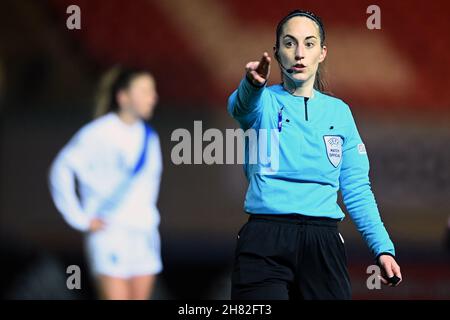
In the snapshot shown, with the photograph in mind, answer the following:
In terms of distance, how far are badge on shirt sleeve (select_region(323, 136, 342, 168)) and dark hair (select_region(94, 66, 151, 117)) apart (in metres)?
2.73

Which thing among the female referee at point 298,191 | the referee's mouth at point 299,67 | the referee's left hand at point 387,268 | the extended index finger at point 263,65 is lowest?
the referee's left hand at point 387,268

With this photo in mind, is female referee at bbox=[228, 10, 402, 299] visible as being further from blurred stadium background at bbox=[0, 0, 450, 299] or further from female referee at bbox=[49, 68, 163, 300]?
female referee at bbox=[49, 68, 163, 300]

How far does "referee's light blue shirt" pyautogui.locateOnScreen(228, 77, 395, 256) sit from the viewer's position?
2.97 meters

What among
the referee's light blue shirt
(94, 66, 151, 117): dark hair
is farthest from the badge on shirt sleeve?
(94, 66, 151, 117): dark hair

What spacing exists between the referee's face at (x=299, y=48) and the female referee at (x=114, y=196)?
8.41ft

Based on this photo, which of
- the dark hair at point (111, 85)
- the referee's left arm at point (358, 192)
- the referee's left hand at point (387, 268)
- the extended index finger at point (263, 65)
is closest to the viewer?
the extended index finger at point (263, 65)

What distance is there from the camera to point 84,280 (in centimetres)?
559

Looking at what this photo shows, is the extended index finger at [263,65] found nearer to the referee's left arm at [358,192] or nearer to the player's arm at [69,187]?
the referee's left arm at [358,192]

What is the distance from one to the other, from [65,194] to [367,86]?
1.96 meters

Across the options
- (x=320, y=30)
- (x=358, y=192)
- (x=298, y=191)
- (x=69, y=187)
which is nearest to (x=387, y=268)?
(x=358, y=192)

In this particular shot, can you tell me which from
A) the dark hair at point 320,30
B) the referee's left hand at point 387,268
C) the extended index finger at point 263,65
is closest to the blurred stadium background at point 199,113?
the dark hair at point 320,30

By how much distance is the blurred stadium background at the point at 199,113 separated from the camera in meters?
5.59

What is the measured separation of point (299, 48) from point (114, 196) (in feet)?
8.80
